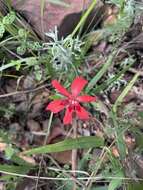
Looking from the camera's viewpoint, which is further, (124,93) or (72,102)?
(124,93)

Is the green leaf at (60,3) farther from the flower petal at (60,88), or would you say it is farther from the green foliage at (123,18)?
the flower petal at (60,88)

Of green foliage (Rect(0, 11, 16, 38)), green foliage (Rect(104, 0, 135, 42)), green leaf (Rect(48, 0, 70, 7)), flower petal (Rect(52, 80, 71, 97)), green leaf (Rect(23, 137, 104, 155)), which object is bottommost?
green leaf (Rect(23, 137, 104, 155))

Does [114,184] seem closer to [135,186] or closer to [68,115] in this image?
[135,186]

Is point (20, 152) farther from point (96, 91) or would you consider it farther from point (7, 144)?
point (96, 91)

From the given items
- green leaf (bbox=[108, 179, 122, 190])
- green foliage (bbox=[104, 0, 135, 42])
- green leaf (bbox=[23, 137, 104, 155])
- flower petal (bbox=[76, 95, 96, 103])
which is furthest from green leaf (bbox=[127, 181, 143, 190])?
green foliage (bbox=[104, 0, 135, 42])

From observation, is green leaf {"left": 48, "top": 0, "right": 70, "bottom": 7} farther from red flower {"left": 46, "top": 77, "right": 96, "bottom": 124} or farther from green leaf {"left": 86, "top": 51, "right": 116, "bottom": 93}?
red flower {"left": 46, "top": 77, "right": 96, "bottom": 124}

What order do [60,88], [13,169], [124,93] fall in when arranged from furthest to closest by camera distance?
[124,93], [13,169], [60,88]

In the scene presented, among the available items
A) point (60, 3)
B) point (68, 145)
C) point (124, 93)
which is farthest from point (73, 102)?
point (60, 3)

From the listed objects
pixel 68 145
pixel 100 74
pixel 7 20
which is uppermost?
pixel 7 20
